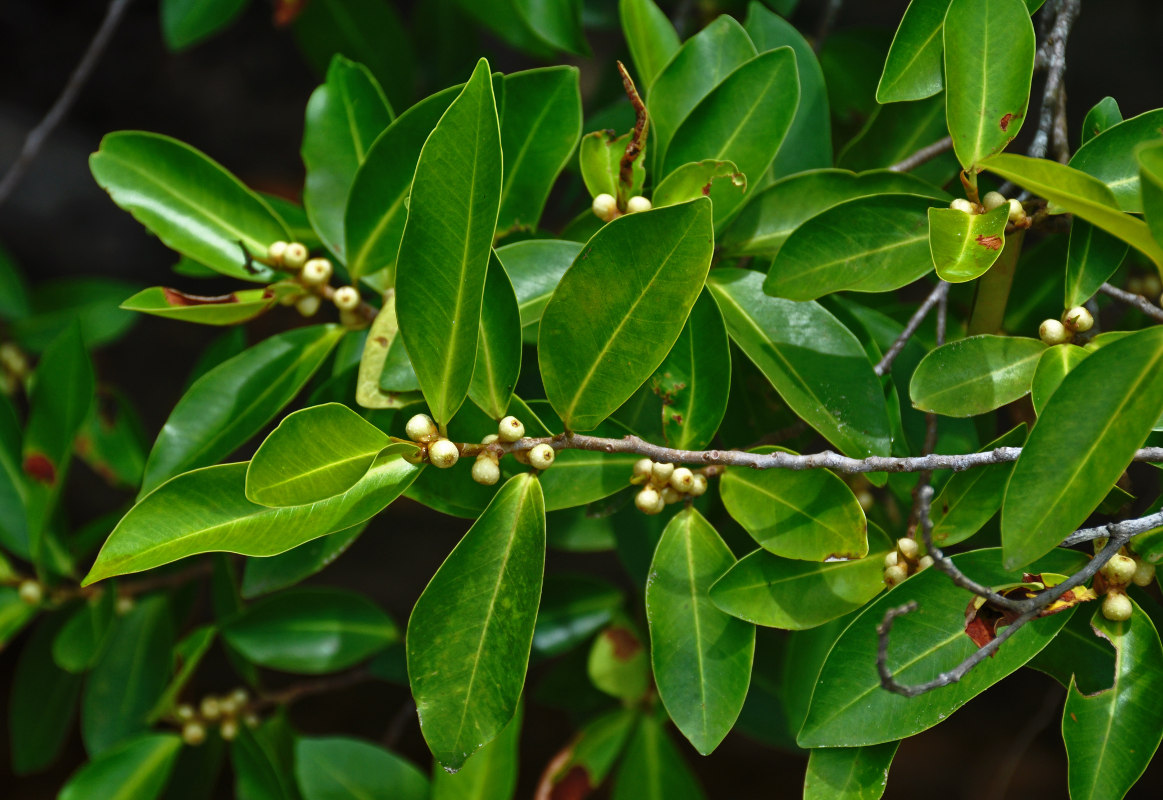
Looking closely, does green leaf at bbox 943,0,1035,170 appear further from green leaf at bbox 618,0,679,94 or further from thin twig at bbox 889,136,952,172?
green leaf at bbox 618,0,679,94

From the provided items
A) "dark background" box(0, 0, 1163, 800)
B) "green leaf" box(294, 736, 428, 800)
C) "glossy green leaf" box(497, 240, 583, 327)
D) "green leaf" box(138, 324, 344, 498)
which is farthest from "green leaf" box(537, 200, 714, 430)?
"dark background" box(0, 0, 1163, 800)

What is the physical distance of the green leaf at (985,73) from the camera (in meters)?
0.69

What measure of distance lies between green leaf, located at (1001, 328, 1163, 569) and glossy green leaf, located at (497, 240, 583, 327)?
0.43m

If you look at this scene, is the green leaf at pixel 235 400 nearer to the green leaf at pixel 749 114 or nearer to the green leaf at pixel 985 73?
the green leaf at pixel 749 114

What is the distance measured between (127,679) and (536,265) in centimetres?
93

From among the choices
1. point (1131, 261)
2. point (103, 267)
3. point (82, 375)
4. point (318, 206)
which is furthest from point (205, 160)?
point (103, 267)

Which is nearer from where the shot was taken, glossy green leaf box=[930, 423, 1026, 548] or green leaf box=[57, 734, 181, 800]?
glossy green leaf box=[930, 423, 1026, 548]

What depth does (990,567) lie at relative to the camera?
690mm

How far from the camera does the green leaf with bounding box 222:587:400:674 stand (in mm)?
1143

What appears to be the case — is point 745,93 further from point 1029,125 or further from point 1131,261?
point 1029,125

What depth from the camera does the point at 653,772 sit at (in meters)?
1.17

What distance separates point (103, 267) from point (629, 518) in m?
1.73

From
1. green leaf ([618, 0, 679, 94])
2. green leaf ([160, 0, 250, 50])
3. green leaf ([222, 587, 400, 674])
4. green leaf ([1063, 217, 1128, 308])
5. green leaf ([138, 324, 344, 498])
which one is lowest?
green leaf ([222, 587, 400, 674])

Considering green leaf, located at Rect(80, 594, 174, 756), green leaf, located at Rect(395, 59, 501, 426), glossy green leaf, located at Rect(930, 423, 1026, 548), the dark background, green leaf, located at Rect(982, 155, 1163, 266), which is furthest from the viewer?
the dark background
